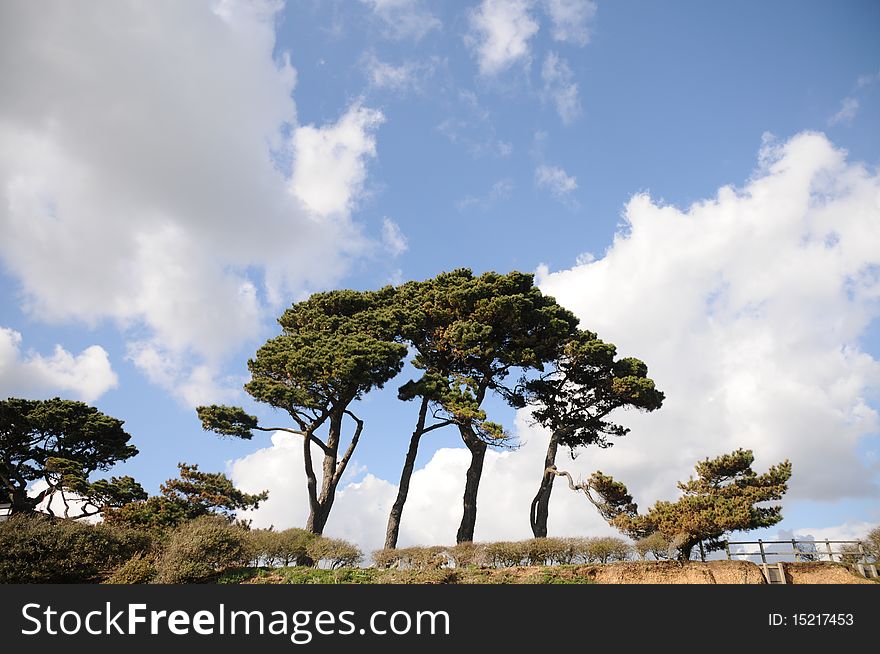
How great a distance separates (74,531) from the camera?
16.8 m

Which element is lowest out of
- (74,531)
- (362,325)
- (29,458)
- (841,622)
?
(841,622)

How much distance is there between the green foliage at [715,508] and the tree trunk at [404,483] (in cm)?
942

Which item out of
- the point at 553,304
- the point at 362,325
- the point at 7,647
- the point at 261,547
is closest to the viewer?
the point at 7,647

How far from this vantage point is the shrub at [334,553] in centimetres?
2014

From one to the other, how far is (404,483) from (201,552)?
389 inches

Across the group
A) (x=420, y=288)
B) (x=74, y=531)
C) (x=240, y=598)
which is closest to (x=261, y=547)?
(x=74, y=531)

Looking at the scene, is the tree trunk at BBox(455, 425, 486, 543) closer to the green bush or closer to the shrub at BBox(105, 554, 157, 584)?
the green bush

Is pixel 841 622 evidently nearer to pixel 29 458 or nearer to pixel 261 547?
pixel 261 547

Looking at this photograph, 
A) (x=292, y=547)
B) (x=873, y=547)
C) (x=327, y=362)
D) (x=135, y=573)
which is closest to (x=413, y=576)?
(x=292, y=547)

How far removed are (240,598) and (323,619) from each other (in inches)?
63.6

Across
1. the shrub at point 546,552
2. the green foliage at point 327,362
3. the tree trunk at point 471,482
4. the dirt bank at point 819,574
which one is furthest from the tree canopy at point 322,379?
the dirt bank at point 819,574

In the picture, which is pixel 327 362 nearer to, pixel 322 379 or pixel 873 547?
pixel 322 379

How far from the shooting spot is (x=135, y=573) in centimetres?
1617

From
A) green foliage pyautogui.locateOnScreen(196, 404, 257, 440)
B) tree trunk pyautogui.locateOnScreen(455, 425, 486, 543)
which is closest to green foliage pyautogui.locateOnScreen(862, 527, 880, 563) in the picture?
tree trunk pyautogui.locateOnScreen(455, 425, 486, 543)
